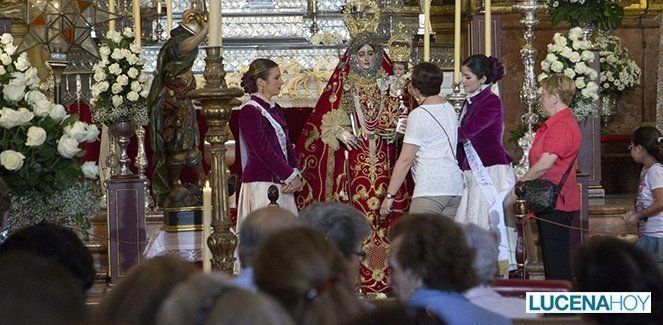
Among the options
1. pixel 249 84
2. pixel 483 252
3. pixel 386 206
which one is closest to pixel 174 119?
pixel 249 84

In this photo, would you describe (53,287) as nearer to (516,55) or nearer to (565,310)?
(565,310)

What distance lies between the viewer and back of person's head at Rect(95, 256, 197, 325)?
2.94 metres

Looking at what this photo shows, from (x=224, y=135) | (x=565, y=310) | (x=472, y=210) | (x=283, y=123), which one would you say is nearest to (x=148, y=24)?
(x=283, y=123)

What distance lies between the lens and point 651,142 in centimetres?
905

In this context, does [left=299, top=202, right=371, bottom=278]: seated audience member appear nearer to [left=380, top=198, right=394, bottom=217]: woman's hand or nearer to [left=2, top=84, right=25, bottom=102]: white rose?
[left=2, top=84, right=25, bottom=102]: white rose

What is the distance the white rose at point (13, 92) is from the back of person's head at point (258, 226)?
7.44 ft

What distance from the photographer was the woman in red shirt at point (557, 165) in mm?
8391

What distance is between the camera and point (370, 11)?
372 inches

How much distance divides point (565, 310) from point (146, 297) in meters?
2.19

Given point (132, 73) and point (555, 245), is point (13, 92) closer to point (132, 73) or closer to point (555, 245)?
point (132, 73)

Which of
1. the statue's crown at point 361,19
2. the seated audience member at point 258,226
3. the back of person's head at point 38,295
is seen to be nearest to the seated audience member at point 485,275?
the seated audience member at point 258,226

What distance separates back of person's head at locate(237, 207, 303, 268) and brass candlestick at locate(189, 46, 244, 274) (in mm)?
1056

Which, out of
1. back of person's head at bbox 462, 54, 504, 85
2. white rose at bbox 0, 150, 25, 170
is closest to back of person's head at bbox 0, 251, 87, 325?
white rose at bbox 0, 150, 25, 170

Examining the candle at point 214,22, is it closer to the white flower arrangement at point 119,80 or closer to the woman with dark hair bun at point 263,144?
the woman with dark hair bun at point 263,144
